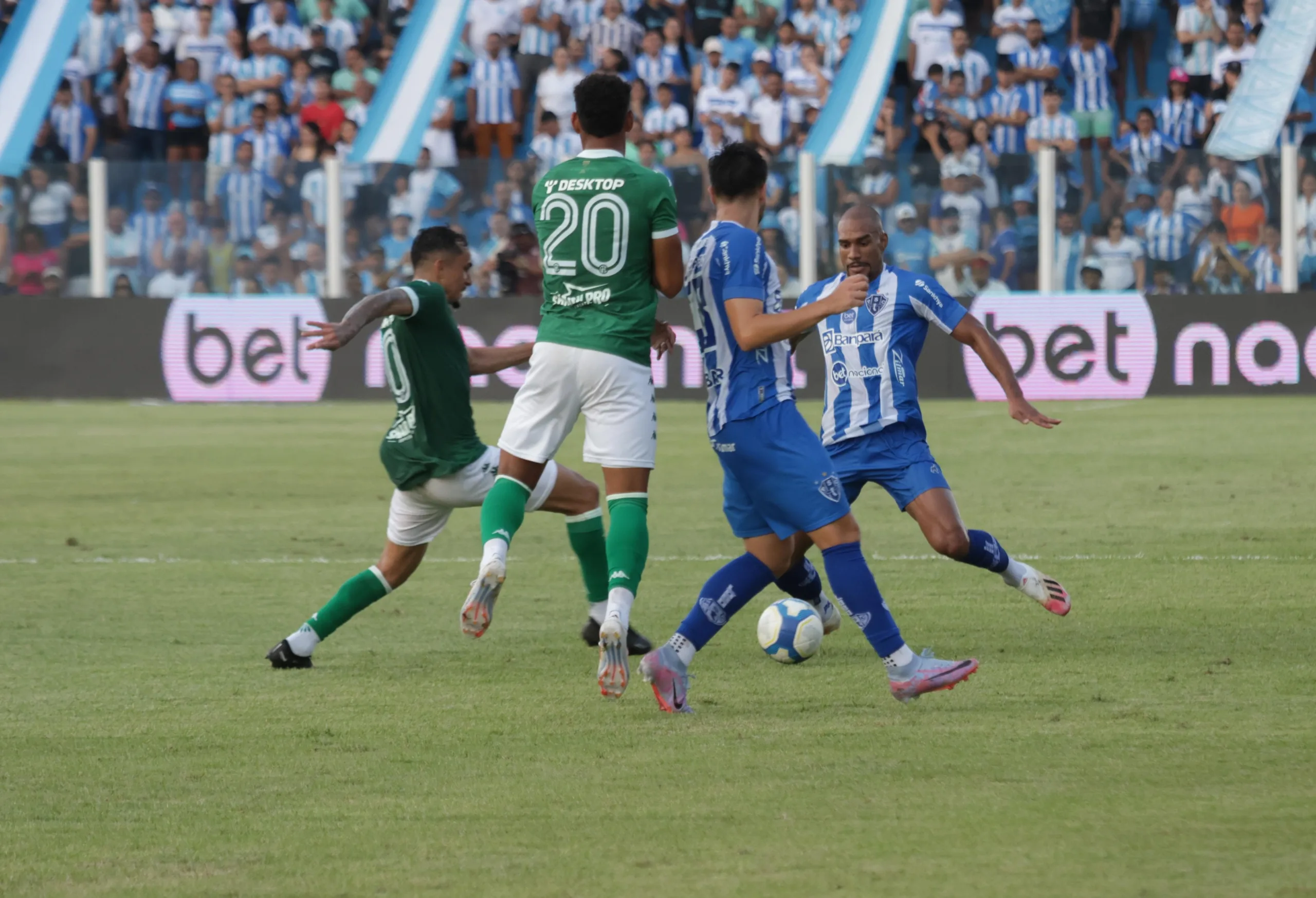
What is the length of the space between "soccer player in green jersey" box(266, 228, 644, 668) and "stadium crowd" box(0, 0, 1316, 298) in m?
12.1

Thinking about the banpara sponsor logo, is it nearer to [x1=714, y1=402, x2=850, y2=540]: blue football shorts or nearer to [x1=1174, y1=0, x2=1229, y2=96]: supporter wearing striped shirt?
[x1=1174, y1=0, x2=1229, y2=96]: supporter wearing striped shirt

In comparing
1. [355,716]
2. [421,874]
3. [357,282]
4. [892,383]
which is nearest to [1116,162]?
[357,282]

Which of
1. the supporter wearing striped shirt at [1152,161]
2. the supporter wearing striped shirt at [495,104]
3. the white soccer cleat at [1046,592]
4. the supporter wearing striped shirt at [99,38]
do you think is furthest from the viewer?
the supporter wearing striped shirt at [99,38]

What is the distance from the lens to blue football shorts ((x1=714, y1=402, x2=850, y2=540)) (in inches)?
214

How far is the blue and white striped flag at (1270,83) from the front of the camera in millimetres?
19719

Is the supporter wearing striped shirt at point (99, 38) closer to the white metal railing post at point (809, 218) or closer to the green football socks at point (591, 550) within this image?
the white metal railing post at point (809, 218)

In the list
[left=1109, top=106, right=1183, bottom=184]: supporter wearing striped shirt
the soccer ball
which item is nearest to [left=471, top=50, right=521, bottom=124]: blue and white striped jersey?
[left=1109, top=106, right=1183, bottom=184]: supporter wearing striped shirt

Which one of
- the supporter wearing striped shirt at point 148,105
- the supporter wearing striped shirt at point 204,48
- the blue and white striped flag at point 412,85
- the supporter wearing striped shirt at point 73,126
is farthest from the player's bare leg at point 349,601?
the supporter wearing striped shirt at point 204,48

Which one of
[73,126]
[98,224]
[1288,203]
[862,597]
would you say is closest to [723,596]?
[862,597]

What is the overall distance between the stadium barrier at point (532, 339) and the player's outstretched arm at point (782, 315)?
1290 cm

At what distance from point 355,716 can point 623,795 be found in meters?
1.33

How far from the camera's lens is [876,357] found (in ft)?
22.7

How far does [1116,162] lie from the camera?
18.8 metres

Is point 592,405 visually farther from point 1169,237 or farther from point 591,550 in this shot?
point 1169,237
